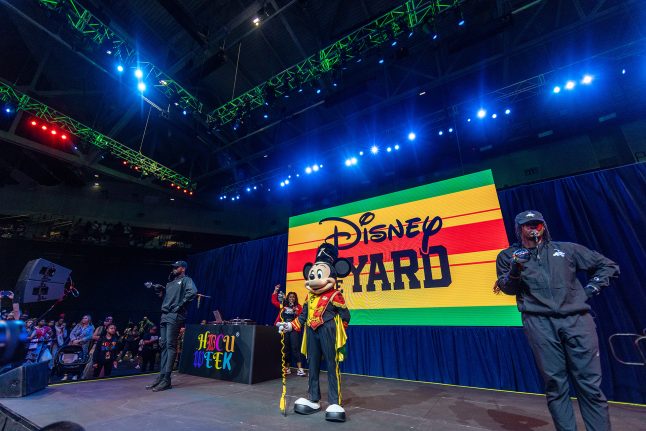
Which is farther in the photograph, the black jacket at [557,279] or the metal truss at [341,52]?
the metal truss at [341,52]

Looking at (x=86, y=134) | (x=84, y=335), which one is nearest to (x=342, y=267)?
(x=84, y=335)

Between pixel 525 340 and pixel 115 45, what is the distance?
9.27 meters

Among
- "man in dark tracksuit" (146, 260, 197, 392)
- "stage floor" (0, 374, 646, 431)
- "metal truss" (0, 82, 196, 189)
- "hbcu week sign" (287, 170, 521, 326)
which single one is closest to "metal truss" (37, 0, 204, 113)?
"metal truss" (0, 82, 196, 189)

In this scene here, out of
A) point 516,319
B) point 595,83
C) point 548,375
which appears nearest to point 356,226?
point 516,319

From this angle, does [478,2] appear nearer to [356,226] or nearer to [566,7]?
[566,7]

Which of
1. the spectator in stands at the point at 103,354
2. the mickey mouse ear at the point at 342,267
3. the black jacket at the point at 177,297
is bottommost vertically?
the spectator in stands at the point at 103,354

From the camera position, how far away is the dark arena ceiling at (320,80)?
214 inches

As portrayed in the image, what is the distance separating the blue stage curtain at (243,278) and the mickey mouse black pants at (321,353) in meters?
3.91

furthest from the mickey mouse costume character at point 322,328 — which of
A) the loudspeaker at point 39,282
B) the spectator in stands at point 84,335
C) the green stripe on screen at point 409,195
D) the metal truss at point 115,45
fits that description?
the spectator in stands at point 84,335

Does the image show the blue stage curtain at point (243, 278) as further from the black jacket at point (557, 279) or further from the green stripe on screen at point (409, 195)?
the black jacket at point (557, 279)

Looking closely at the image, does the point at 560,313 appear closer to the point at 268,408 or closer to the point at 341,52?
the point at 268,408

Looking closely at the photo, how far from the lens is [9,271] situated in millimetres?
11109

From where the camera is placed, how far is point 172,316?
12.8ft

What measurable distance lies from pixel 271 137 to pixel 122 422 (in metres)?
8.42
